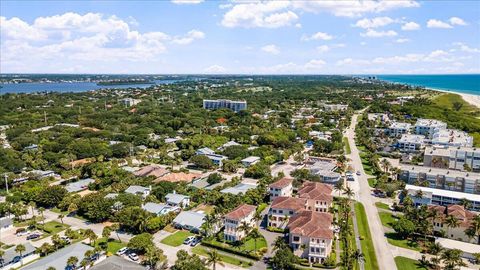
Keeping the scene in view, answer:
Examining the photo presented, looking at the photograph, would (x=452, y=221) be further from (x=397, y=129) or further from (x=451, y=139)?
(x=397, y=129)

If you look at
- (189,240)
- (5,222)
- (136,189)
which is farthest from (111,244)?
(5,222)

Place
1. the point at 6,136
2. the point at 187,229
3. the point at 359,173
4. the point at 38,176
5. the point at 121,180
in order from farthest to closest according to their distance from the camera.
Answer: the point at 6,136 → the point at 359,173 → the point at 38,176 → the point at 121,180 → the point at 187,229

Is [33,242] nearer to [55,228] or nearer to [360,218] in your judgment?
[55,228]

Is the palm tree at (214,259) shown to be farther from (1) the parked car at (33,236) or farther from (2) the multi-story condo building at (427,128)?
(2) the multi-story condo building at (427,128)

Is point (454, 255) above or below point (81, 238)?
above

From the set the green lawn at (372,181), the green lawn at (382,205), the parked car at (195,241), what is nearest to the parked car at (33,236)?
the parked car at (195,241)

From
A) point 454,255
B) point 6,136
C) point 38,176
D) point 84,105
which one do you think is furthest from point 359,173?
point 84,105

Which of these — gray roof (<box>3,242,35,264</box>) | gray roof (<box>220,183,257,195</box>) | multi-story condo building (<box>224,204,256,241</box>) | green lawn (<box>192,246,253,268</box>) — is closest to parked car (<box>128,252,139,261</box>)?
green lawn (<box>192,246,253,268</box>)
